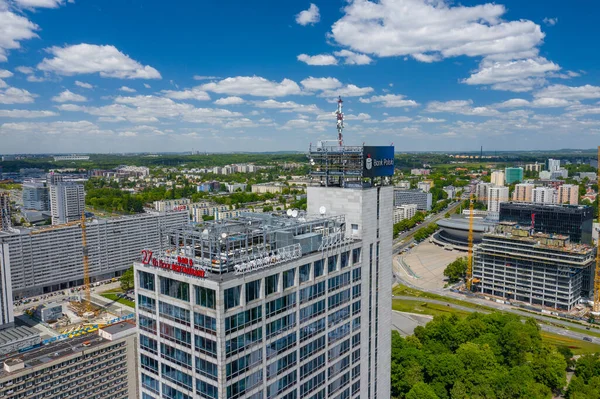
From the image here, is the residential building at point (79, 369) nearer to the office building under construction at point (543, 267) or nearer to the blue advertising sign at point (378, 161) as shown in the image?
the blue advertising sign at point (378, 161)

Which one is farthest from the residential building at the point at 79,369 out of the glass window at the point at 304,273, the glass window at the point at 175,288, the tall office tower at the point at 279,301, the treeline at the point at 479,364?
the glass window at the point at 304,273

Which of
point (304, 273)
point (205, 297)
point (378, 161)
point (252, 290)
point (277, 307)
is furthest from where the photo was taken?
point (378, 161)

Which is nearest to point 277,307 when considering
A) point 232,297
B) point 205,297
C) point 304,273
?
point 304,273

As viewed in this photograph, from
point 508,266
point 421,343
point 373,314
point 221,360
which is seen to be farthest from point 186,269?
point 508,266

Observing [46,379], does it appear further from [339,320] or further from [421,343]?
[421,343]

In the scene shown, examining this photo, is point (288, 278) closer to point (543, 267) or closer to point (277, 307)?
point (277, 307)
